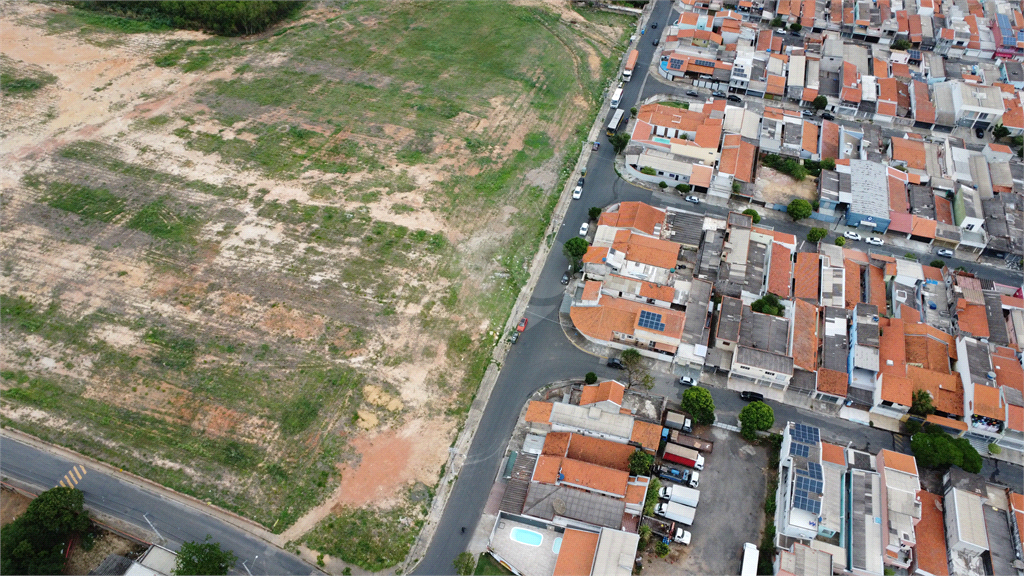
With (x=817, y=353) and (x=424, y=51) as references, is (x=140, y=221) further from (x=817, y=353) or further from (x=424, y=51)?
(x=817, y=353)

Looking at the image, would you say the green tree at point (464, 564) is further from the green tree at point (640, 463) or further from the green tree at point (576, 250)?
the green tree at point (576, 250)

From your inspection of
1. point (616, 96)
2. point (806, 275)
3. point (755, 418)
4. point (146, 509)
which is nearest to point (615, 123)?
point (616, 96)

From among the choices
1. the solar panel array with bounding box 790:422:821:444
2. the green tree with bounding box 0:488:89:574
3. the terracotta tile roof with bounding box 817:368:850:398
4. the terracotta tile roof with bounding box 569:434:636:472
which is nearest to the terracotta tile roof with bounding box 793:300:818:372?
the terracotta tile roof with bounding box 817:368:850:398

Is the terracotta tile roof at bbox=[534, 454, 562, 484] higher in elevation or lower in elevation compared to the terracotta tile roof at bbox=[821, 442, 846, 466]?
lower

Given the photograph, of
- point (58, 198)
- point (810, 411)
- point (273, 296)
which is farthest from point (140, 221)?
point (810, 411)

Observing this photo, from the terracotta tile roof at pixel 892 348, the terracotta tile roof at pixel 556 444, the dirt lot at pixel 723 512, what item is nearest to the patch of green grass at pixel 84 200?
the terracotta tile roof at pixel 556 444

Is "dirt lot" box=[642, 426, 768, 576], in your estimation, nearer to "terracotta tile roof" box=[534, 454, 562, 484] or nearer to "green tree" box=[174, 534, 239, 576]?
"terracotta tile roof" box=[534, 454, 562, 484]
